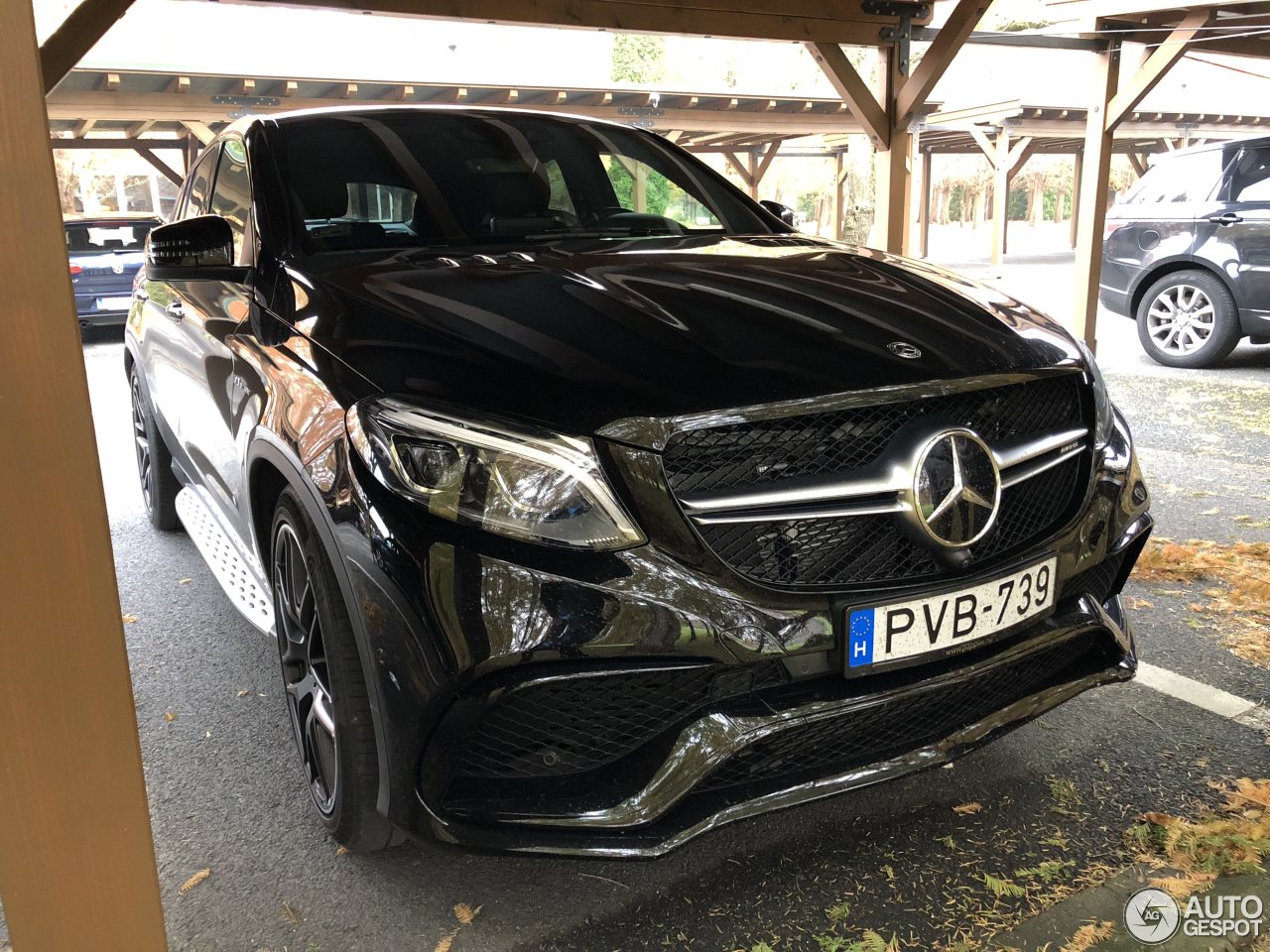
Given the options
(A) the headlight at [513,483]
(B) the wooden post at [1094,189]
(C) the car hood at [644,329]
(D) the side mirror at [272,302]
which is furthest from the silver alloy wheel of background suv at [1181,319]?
(A) the headlight at [513,483]

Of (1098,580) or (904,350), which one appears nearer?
(904,350)

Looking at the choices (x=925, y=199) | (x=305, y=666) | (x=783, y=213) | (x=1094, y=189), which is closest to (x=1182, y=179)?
(x=1094, y=189)

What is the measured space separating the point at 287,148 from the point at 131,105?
1101cm

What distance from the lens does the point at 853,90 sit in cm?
661

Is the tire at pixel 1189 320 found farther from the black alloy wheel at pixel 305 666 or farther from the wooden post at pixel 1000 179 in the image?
the wooden post at pixel 1000 179

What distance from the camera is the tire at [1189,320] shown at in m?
7.00

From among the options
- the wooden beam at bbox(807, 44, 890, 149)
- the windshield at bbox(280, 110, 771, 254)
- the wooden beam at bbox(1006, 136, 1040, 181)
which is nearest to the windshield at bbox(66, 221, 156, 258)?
the wooden beam at bbox(807, 44, 890, 149)

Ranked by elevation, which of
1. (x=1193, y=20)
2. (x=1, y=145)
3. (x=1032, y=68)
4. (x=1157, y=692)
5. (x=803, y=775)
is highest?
(x=1032, y=68)

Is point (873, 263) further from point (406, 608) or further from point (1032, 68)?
point (1032, 68)

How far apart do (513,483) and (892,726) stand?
2.65 feet

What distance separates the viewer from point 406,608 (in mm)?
1488

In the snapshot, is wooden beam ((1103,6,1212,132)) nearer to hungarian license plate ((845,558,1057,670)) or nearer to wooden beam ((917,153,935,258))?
hungarian license plate ((845,558,1057,670))

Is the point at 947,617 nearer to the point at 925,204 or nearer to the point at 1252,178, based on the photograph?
the point at 1252,178

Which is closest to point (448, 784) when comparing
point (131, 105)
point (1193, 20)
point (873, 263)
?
point (873, 263)
